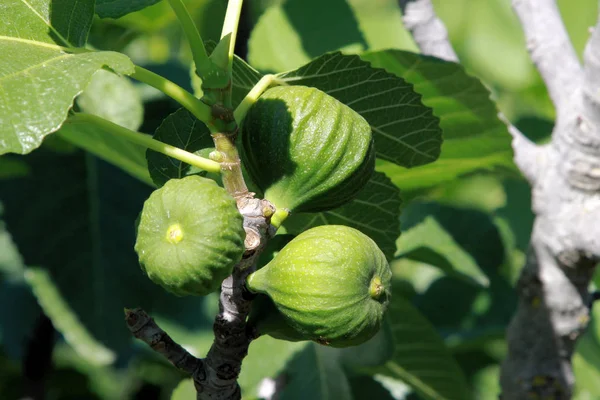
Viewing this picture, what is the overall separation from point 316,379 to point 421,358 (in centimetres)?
24

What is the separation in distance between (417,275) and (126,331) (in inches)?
33.7

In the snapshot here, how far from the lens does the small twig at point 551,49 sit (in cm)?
129

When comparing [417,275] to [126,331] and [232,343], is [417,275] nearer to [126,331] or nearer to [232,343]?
[126,331]

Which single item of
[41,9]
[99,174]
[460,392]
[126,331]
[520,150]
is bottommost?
[460,392]

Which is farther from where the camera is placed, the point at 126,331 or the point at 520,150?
the point at 126,331

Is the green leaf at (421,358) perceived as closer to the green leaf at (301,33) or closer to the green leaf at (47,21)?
the green leaf at (301,33)

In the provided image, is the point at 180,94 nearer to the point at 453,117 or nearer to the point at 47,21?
the point at 47,21

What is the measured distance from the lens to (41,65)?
2.39 ft

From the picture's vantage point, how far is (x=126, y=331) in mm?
1444

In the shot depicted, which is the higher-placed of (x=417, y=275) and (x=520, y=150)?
(x=520, y=150)

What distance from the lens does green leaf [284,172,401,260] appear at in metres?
0.97

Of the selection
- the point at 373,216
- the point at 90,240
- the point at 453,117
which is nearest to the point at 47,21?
the point at 373,216

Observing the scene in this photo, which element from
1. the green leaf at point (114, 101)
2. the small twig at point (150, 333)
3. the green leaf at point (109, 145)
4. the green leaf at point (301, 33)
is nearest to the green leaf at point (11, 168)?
the green leaf at point (114, 101)

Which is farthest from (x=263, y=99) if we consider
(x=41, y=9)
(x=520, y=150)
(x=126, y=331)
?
(x=126, y=331)
